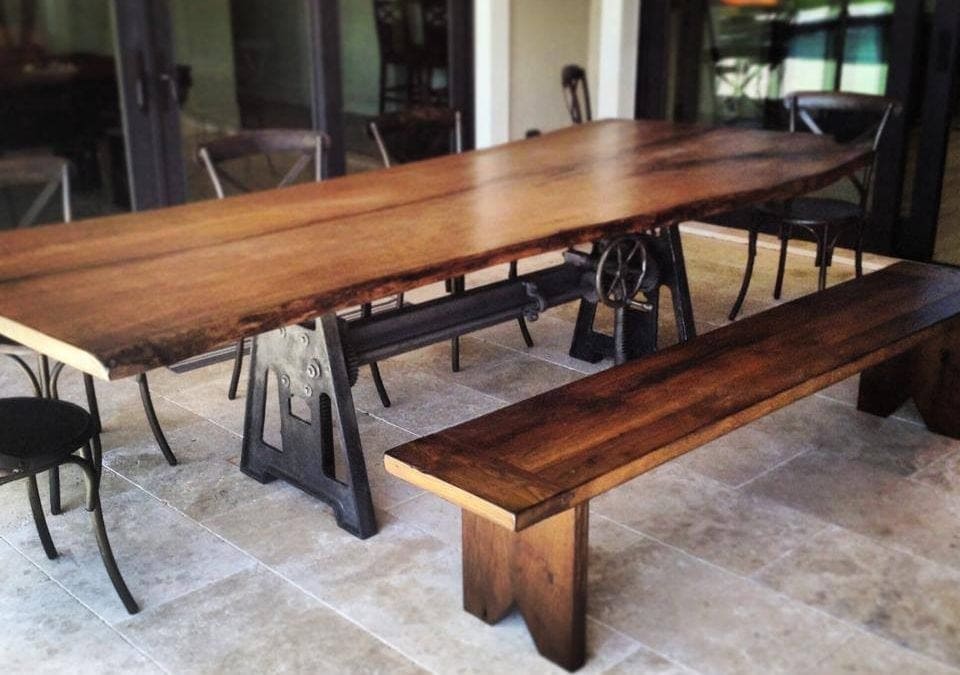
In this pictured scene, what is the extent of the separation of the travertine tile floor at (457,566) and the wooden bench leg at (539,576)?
6cm

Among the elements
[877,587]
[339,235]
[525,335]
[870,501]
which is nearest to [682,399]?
[877,587]

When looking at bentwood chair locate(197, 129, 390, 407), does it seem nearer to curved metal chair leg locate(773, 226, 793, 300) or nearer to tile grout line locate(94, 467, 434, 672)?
tile grout line locate(94, 467, 434, 672)

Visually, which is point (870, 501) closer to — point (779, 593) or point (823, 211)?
point (779, 593)

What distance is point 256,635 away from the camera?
2453 millimetres

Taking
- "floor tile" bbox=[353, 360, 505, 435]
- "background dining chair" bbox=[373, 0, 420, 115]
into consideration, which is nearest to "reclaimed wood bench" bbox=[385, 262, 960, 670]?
"floor tile" bbox=[353, 360, 505, 435]

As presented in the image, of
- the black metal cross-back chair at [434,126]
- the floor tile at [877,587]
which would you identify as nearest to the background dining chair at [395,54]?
the black metal cross-back chair at [434,126]

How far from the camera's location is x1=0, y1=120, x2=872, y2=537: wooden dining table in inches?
88.7

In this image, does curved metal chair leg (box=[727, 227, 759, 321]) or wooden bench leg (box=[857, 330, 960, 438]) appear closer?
wooden bench leg (box=[857, 330, 960, 438])

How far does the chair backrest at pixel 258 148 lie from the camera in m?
3.65

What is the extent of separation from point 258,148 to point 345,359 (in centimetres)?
127

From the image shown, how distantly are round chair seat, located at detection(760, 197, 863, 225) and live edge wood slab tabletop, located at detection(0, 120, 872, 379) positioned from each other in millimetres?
339

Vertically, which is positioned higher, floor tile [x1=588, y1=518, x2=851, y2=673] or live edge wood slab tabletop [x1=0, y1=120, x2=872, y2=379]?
live edge wood slab tabletop [x1=0, y1=120, x2=872, y2=379]

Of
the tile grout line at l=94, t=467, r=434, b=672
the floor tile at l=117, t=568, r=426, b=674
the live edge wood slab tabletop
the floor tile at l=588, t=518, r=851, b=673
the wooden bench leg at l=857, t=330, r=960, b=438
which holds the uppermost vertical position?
the live edge wood slab tabletop

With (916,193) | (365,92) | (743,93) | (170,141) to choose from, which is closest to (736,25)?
(743,93)
